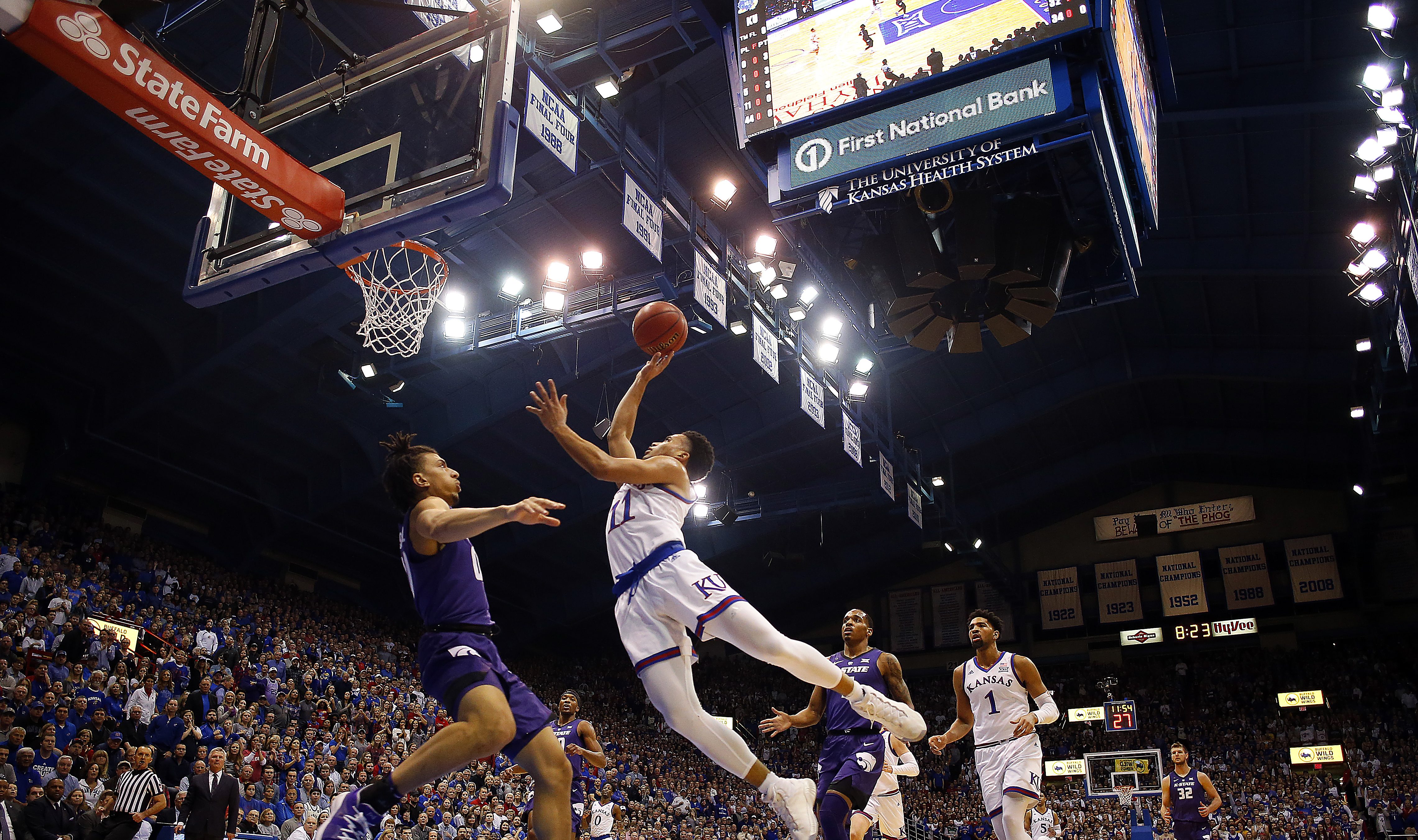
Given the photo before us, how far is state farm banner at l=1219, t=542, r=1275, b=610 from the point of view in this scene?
100.0ft

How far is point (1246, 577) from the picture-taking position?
30.9 metres

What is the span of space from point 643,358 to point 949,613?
61.2ft

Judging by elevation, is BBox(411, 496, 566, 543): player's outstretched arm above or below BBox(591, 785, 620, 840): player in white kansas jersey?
above

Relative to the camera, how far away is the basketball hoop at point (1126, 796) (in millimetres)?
17234

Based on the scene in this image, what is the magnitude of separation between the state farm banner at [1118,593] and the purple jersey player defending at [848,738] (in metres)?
27.9

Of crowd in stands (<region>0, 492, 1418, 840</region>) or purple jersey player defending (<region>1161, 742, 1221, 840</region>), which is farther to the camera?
crowd in stands (<region>0, 492, 1418, 840</region>)

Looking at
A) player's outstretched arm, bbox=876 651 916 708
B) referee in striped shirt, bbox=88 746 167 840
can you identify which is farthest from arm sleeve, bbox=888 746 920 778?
referee in striped shirt, bbox=88 746 167 840

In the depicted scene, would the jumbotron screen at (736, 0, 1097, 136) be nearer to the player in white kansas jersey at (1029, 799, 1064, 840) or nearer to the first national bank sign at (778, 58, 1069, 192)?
A: the first national bank sign at (778, 58, 1069, 192)

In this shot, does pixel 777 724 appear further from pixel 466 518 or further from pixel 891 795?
pixel 466 518

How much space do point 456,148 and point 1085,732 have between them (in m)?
29.2

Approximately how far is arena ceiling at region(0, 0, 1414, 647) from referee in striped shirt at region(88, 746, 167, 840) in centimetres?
848

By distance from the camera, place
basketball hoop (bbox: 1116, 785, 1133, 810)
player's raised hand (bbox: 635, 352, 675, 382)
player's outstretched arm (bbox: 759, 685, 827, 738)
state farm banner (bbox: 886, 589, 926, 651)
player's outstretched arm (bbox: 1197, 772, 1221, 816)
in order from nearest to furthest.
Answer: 1. player's raised hand (bbox: 635, 352, 675, 382)
2. player's outstretched arm (bbox: 759, 685, 827, 738)
3. player's outstretched arm (bbox: 1197, 772, 1221, 816)
4. basketball hoop (bbox: 1116, 785, 1133, 810)
5. state farm banner (bbox: 886, 589, 926, 651)

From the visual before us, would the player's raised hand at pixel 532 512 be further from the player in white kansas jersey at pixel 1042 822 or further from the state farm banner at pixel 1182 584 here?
the state farm banner at pixel 1182 584

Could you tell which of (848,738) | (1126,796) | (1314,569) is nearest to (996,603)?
(1314,569)
